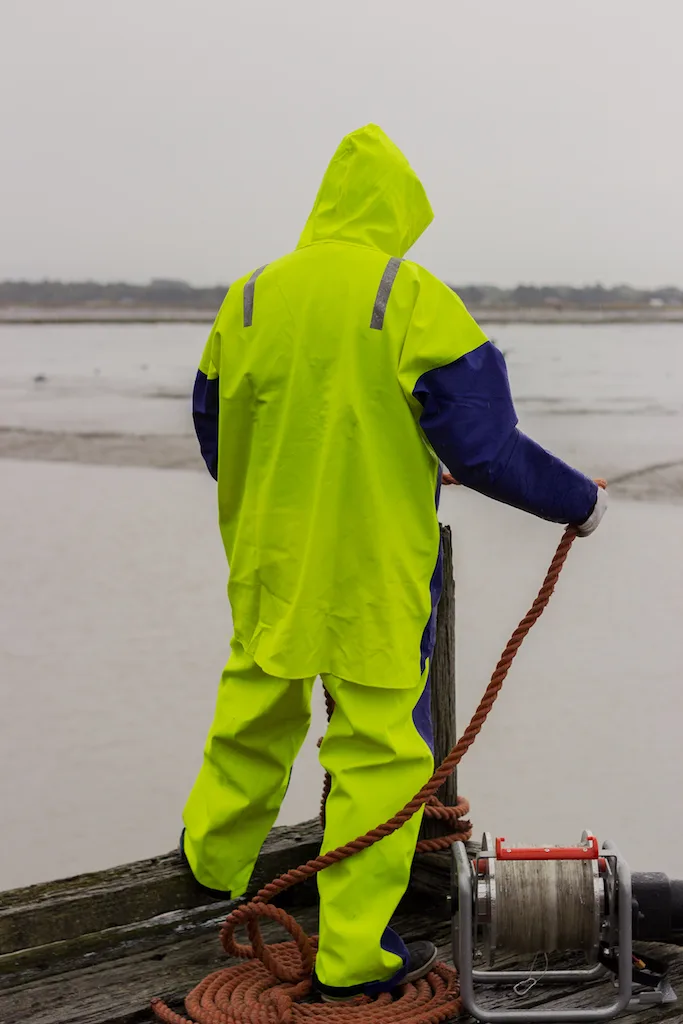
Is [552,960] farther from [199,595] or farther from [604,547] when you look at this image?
[604,547]

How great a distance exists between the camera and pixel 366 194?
6.87ft

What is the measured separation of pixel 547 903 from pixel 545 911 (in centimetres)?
1

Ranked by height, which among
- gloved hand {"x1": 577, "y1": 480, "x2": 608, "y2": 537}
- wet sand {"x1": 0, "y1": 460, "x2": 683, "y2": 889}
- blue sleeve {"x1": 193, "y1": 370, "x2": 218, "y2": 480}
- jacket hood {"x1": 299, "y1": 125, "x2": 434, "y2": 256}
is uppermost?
jacket hood {"x1": 299, "y1": 125, "x2": 434, "y2": 256}

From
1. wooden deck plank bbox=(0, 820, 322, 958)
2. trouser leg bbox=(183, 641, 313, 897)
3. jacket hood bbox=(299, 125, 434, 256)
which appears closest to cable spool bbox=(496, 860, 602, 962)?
trouser leg bbox=(183, 641, 313, 897)

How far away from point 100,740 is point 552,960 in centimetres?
315

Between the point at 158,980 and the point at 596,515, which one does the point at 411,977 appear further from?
the point at 596,515

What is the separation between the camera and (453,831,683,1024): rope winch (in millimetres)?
1933

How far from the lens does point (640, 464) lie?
1073cm

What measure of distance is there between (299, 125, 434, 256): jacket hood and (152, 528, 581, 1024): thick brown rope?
605 millimetres

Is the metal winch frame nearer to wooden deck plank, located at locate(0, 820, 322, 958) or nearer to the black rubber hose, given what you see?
the black rubber hose

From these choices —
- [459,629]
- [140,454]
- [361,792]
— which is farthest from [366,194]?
[140,454]

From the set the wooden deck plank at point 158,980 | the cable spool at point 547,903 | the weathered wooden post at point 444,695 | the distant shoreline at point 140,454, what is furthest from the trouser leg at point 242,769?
the distant shoreline at point 140,454

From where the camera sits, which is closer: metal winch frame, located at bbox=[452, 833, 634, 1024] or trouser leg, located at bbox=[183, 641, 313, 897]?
metal winch frame, located at bbox=[452, 833, 634, 1024]

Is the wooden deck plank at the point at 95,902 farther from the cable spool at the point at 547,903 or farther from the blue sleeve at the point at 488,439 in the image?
the blue sleeve at the point at 488,439
